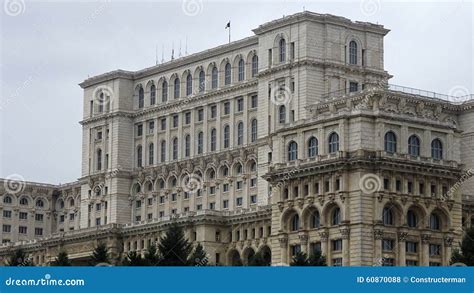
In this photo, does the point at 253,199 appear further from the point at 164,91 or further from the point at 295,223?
the point at 164,91

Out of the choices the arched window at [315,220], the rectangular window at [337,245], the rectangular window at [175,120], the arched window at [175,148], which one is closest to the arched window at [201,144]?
the arched window at [175,148]

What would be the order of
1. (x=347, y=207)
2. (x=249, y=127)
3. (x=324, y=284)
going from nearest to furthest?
(x=324, y=284)
(x=347, y=207)
(x=249, y=127)

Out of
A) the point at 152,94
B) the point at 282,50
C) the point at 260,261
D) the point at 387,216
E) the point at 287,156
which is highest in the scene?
the point at 152,94

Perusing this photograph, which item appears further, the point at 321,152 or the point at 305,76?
the point at 305,76

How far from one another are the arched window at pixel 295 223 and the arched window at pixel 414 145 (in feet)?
48.3

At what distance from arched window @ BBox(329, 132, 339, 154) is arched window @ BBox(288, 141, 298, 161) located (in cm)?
523

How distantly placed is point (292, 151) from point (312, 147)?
11.3 feet

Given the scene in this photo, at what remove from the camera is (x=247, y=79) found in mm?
177875

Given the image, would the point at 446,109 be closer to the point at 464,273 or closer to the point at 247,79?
the point at 247,79

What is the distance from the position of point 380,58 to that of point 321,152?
29462 millimetres

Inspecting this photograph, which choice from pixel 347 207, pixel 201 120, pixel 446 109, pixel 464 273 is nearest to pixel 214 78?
pixel 201 120

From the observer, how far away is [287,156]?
151m

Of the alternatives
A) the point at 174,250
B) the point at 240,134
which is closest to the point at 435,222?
the point at 174,250

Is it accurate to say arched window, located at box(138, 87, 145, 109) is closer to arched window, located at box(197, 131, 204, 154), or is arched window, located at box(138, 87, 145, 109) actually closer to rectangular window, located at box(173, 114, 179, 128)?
rectangular window, located at box(173, 114, 179, 128)
